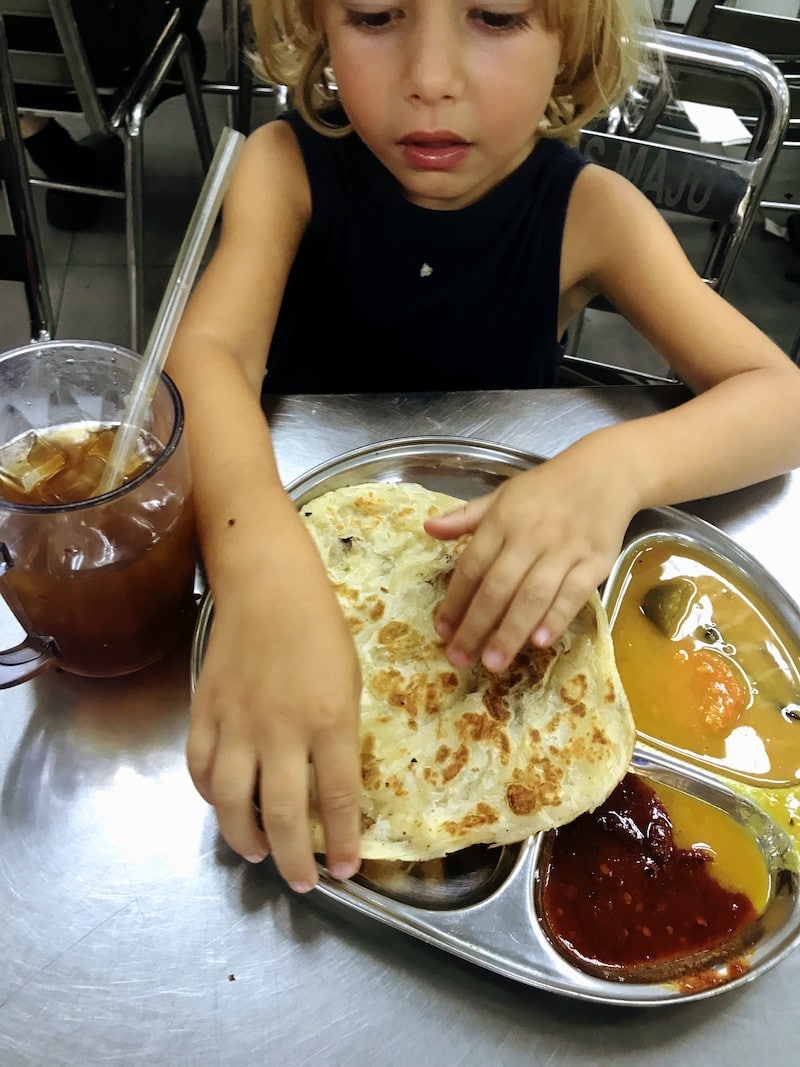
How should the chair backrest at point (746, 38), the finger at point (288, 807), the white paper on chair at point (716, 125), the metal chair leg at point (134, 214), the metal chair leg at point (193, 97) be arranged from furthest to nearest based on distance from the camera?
the metal chair leg at point (193, 97), the chair backrest at point (746, 38), the metal chair leg at point (134, 214), the white paper on chair at point (716, 125), the finger at point (288, 807)

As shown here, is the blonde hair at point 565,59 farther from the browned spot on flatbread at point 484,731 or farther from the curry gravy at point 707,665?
the browned spot on flatbread at point 484,731

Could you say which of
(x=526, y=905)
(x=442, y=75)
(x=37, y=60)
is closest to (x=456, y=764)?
(x=526, y=905)

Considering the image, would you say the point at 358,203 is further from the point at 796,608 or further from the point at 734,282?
the point at 734,282

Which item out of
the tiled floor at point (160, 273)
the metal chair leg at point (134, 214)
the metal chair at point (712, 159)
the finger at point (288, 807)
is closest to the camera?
the finger at point (288, 807)

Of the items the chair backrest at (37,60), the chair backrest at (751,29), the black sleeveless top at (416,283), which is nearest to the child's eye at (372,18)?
the black sleeveless top at (416,283)

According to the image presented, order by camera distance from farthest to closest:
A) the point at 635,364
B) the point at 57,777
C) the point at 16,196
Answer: the point at 635,364, the point at 16,196, the point at 57,777

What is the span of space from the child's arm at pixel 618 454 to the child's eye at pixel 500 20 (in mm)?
426

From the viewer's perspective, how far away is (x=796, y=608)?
1147mm

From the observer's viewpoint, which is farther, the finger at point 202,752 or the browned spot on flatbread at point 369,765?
the browned spot on flatbread at point 369,765

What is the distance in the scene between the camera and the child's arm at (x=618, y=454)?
0.96m

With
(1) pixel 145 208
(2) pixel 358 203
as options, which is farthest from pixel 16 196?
(1) pixel 145 208

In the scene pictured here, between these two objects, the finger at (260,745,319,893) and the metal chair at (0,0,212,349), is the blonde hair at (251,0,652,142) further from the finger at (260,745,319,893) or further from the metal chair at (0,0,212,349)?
the finger at (260,745,319,893)

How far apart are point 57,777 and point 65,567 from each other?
27 centimetres

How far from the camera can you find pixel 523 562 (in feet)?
3.14
